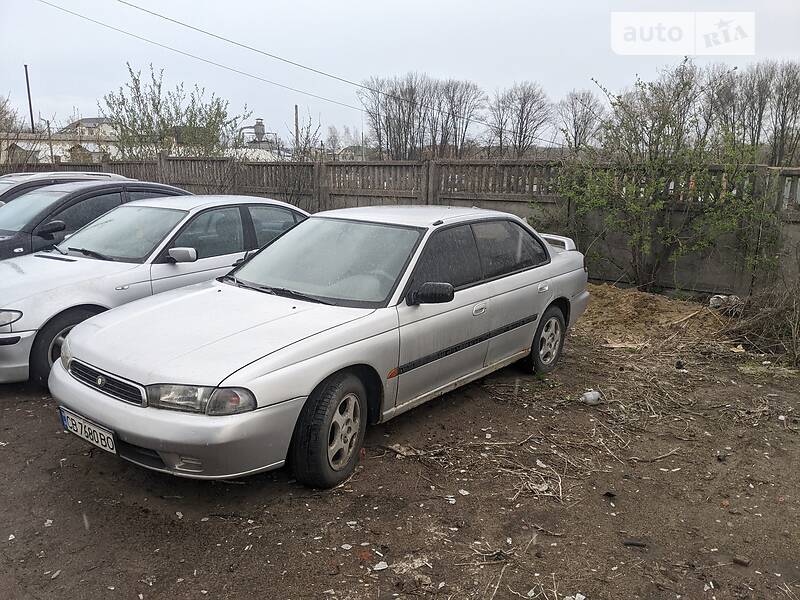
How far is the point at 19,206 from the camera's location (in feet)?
23.8

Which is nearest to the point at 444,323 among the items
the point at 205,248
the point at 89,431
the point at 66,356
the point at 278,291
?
the point at 278,291

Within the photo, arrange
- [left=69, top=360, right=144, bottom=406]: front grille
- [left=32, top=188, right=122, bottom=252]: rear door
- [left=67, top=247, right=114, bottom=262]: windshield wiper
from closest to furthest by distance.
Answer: [left=69, top=360, right=144, bottom=406]: front grille < [left=67, top=247, right=114, bottom=262]: windshield wiper < [left=32, top=188, right=122, bottom=252]: rear door

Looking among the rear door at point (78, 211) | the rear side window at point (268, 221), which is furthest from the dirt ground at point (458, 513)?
the rear side window at point (268, 221)

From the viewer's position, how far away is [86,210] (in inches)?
275

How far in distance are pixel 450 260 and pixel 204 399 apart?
6.95 ft

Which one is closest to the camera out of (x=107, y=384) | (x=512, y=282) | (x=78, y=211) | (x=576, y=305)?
(x=107, y=384)

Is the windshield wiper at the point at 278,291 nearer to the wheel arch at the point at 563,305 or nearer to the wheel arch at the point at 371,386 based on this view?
the wheel arch at the point at 371,386

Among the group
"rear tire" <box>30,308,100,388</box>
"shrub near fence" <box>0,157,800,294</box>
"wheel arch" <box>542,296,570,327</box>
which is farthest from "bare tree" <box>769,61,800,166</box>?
"rear tire" <box>30,308,100,388</box>

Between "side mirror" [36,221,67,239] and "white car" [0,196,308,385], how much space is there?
0.68 metres

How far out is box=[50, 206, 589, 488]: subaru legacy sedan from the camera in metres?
3.17

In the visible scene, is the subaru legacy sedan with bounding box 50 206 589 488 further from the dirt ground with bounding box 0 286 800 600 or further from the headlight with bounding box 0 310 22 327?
the headlight with bounding box 0 310 22 327

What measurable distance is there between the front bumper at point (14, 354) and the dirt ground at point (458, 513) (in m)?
0.25

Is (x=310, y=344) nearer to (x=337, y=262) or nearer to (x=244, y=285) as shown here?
(x=337, y=262)

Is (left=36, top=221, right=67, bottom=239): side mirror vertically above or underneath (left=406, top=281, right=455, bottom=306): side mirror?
above
